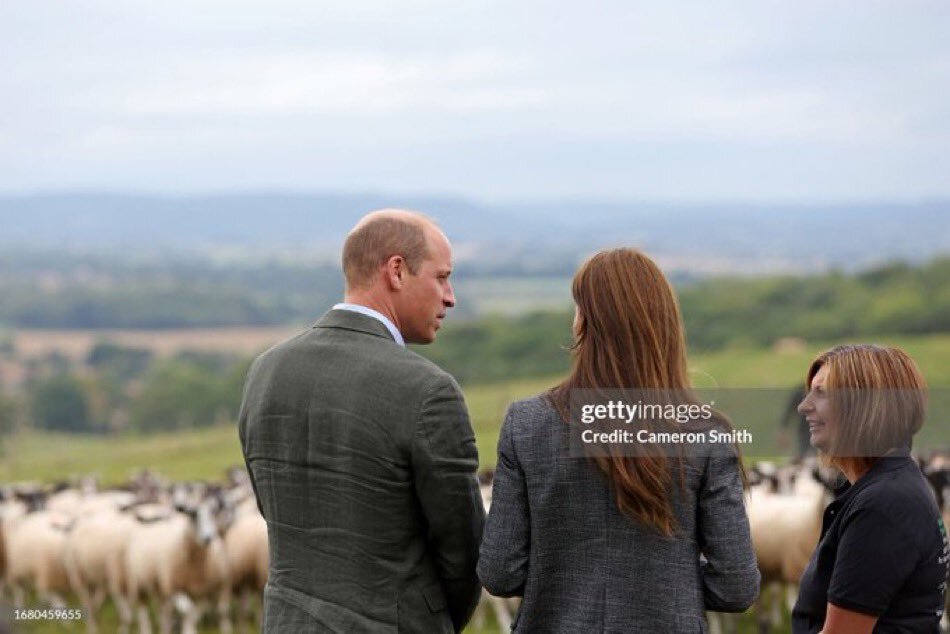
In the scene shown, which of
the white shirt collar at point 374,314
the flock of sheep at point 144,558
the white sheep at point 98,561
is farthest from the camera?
the white sheep at point 98,561

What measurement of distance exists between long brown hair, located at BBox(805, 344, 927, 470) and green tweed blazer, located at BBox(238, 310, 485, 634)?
45.9 inches

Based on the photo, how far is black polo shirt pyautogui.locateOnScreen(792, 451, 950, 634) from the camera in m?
3.64

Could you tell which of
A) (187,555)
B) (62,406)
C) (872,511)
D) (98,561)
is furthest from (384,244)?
(62,406)

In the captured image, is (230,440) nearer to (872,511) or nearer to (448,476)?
(448,476)

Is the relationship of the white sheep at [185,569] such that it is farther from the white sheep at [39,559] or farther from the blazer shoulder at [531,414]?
the blazer shoulder at [531,414]

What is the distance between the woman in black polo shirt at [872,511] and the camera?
3.66 m

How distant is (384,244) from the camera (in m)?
3.92

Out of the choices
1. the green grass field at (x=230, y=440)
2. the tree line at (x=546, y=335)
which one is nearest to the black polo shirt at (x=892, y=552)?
the green grass field at (x=230, y=440)

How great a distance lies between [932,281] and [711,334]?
15215mm

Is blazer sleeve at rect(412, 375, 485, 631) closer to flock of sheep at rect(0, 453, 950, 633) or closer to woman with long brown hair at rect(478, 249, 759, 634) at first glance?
woman with long brown hair at rect(478, 249, 759, 634)

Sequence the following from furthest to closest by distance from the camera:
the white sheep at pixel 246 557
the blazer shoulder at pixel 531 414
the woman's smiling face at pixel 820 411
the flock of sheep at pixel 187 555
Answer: the white sheep at pixel 246 557 → the flock of sheep at pixel 187 555 → the woman's smiling face at pixel 820 411 → the blazer shoulder at pixel 531 414

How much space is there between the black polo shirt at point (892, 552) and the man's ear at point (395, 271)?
1.58m

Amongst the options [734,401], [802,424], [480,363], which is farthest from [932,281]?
[734,401]

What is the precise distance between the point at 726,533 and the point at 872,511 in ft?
1.51
